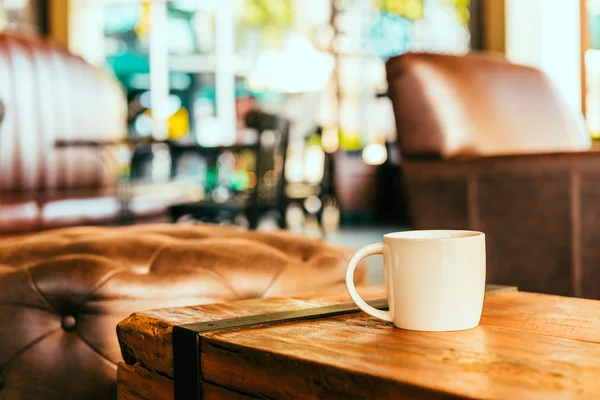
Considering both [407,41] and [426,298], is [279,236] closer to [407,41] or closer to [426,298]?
[426,298]

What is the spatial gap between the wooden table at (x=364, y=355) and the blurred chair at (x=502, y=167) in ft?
4.17

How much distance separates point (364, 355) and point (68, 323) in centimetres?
79

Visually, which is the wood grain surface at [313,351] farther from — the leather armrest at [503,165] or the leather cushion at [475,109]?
the leather cushion at [475,109]

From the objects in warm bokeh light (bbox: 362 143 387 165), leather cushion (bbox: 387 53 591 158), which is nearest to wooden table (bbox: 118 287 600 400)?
leather cushion (bbox: 387 53 591 158)

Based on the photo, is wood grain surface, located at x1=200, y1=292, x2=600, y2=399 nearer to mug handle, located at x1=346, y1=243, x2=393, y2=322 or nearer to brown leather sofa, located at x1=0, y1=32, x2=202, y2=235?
mug handle, located at x1=346, y1=243, x2=393, y2=322

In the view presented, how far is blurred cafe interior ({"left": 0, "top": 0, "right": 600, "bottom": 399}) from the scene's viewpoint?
132 centimetres

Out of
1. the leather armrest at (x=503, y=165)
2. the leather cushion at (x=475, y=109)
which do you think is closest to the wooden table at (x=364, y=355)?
the leather armrest at (x=503, y=165)

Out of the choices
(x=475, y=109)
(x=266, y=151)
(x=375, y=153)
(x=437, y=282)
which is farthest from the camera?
(x=375, y=153)

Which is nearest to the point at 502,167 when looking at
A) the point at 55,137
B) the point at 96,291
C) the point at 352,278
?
the point at 96,291

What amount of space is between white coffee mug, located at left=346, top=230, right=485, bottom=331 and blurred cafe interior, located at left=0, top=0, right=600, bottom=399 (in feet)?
2.06

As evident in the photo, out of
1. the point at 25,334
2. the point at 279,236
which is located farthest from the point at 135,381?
the point at 279,236

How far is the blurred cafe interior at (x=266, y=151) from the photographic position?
1.32m

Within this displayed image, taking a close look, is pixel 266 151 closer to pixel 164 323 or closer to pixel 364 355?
pixel 164 323

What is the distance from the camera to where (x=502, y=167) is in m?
2.23
